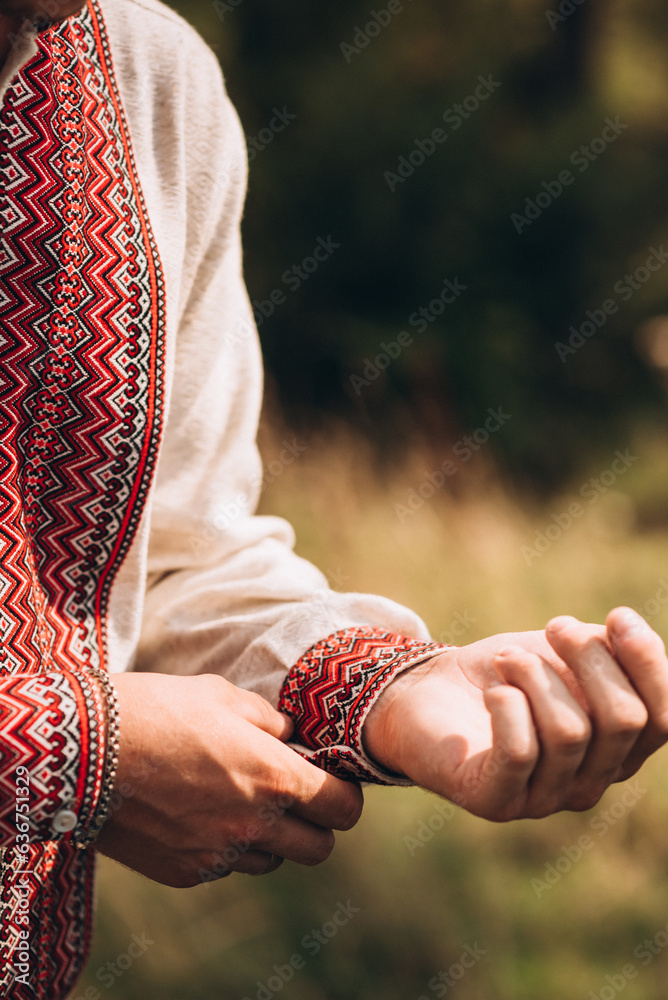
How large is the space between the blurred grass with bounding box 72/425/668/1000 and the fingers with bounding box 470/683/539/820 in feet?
4.50

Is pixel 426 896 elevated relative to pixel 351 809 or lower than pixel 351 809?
lower

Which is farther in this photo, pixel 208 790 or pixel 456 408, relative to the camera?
pixel 456 408

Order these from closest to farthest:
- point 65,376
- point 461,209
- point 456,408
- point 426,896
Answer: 1. point 65,376
2. point 426,896
3. point 456,408
4. point 461,209

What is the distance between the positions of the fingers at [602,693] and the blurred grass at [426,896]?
1.41 meters

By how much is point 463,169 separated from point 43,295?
164 inches

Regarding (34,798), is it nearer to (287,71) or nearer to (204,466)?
(204,466)

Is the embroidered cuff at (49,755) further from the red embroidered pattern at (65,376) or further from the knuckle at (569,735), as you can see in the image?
the knuckle at (569,735)

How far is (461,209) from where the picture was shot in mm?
4477

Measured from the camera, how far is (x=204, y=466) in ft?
2.81

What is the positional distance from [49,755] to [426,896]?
1.59 metres

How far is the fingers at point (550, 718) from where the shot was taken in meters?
0.59

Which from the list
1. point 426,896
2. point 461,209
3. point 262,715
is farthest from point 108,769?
point 461,209

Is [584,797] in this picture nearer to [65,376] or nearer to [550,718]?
[550,718]

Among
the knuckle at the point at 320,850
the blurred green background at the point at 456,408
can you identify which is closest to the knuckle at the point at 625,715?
the knuckle at the point at 320,850
